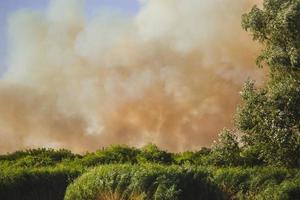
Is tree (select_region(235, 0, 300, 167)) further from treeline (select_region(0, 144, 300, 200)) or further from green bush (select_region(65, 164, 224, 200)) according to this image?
green bush (select_region(65, 164, 224, 200))

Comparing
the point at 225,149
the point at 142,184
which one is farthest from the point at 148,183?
the point at 225,149

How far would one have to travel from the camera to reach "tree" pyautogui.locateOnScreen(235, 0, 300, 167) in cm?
3372

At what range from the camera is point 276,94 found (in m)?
34.0

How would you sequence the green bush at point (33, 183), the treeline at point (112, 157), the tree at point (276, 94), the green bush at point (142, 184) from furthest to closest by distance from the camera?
the treeline at point (112, 157), the tree at point (276, 94), the green bush at point (33, 183), the green bush at point (142, 184)

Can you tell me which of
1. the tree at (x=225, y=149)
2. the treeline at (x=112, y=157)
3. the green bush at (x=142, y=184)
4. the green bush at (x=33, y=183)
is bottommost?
the green bush at (x=142, y=184)

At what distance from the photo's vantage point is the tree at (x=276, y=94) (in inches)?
1328

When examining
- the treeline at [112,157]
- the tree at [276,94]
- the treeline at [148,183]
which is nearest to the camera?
the treeline at [148,183]

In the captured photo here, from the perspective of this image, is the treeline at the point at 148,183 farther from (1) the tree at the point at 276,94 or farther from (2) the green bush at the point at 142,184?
(1) the tree at the point at 276,94

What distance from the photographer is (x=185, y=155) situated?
153 ft

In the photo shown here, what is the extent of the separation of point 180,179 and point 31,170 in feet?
23.6

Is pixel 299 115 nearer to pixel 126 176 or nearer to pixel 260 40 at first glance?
pixel 260 40

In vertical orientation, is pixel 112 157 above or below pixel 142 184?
above

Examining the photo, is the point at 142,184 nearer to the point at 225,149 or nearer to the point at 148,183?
the point at 148,183

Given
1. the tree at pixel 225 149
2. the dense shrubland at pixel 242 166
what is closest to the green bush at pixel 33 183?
the dense shrubland at pixel 242 166
